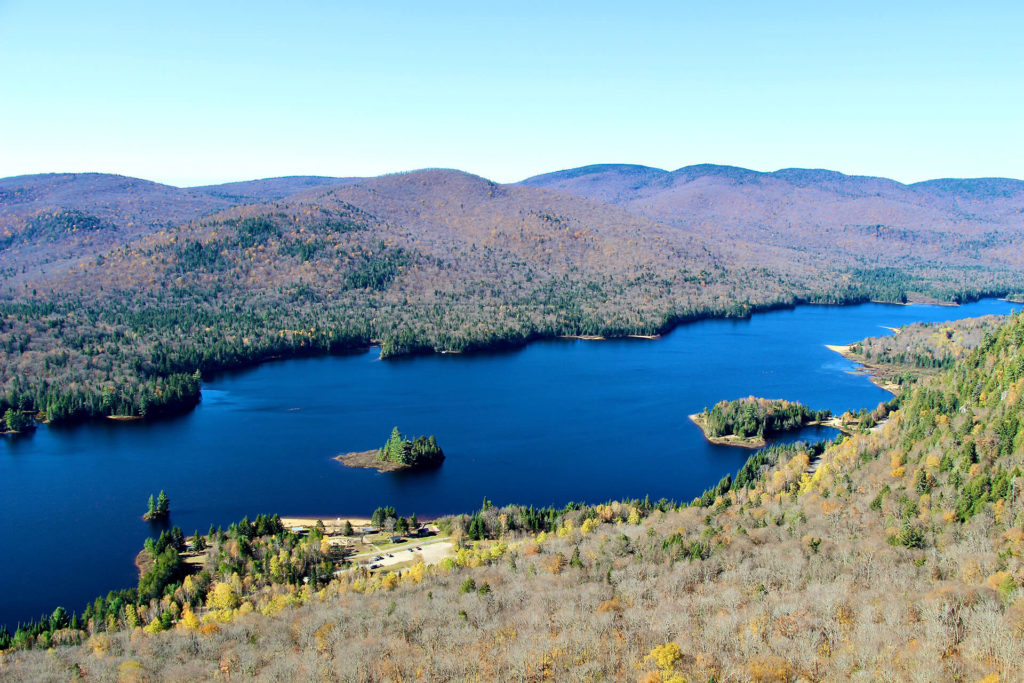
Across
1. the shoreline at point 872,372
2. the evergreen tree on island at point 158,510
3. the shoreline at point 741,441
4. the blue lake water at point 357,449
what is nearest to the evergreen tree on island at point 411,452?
the blue lake water at point 357,449

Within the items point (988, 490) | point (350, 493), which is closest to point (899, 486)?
point (988, 490)

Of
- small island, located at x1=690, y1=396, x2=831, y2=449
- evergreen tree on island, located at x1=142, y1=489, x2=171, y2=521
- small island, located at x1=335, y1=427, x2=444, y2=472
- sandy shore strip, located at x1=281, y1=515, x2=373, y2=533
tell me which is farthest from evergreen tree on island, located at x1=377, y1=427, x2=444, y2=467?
small island, located at x1=690, y1=396, x2=831, y2=449

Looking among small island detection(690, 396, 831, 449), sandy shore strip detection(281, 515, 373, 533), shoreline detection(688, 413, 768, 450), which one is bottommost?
sandy shore strip detection(281, 515, 373, 533)

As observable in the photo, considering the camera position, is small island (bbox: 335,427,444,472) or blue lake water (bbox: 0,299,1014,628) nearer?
blue lake water (bbox: 0,299,1014,628)

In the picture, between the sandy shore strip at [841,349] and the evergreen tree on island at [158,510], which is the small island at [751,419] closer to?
the sandy shore strip at [841,349]

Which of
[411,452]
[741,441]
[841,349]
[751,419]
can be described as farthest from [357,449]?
[841,349]

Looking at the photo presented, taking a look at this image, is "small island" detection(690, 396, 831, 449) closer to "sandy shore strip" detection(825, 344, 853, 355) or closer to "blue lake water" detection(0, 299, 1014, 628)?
"blue lake water" detection(0, 299, 1014, 628)

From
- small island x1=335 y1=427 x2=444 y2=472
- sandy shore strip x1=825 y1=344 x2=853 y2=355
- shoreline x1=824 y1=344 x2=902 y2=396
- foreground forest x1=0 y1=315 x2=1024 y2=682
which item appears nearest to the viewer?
foreground forest x1=0 y1=315 x2=1024 y2=682
